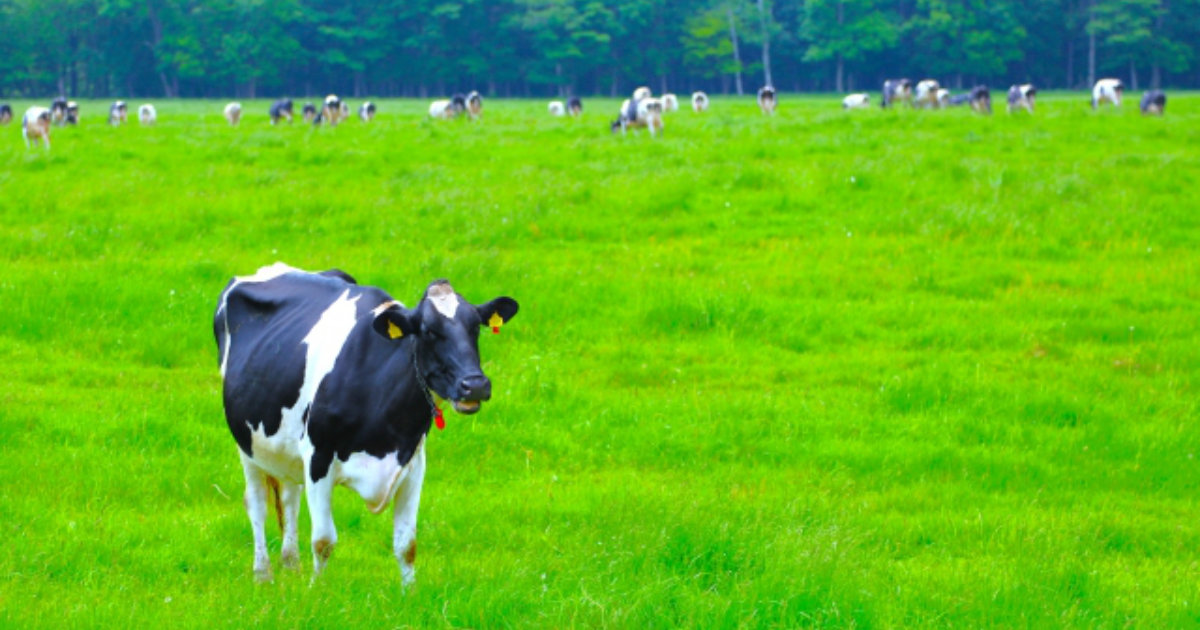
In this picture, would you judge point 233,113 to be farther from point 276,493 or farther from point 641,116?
point 276,493

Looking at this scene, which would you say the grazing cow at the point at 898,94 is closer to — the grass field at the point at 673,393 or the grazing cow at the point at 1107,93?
the grazing cow at the point at 1107,93

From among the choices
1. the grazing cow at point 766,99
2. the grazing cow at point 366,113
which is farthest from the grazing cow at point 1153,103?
the grazing cow at point 366,113

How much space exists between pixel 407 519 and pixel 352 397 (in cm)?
69

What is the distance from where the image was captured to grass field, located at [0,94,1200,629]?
6.45 metres

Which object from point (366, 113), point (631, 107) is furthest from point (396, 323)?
point (366, 113)

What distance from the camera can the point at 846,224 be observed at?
1831cm

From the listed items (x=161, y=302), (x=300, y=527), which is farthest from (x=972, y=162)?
(x=300, y=527)

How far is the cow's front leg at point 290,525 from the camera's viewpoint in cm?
690

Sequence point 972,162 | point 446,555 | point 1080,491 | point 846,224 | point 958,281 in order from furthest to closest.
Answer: point 972,162 < point 846,224 < point 958,281 < point 1080,491 < point 446,555

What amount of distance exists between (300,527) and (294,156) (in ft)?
59.8

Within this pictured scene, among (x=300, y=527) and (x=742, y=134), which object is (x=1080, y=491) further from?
(x=742, y=134)

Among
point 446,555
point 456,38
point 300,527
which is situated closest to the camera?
point 446,555

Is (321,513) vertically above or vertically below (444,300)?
below

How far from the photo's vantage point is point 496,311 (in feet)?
20.8
